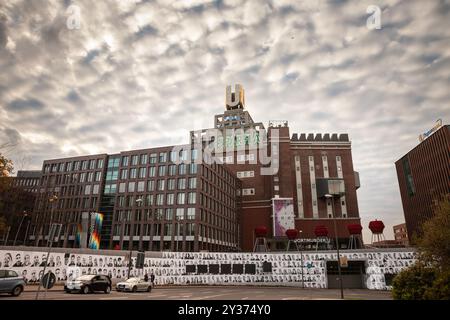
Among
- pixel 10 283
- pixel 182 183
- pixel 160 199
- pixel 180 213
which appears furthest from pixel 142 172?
pixel 10 283

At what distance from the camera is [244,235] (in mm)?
93062

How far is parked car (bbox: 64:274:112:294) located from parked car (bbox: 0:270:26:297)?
183 inches

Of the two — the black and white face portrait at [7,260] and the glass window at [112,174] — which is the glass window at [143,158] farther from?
the black and white face portrait at [7,260]

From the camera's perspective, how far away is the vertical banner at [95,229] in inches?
2952

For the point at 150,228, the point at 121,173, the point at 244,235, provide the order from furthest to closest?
the point at 244,235 → the point at 121,173 → the point at 150,228

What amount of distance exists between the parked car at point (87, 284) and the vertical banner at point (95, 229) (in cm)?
5368

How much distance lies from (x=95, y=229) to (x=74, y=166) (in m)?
23.0

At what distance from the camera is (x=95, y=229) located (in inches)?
3044
